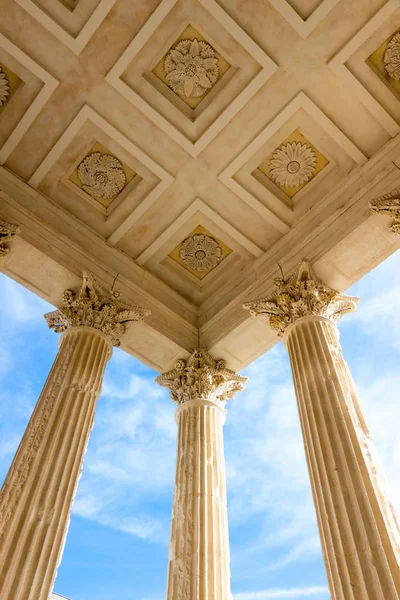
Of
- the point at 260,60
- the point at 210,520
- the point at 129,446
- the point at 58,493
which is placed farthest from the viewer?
the point at 129,446

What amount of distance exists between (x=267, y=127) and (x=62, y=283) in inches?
339

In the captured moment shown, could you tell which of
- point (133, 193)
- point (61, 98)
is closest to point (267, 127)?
point (133, 193)

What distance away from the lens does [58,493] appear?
11.8 metres

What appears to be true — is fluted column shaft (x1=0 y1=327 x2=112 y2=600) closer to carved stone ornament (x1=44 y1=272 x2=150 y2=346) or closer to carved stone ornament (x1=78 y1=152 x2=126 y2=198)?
carved stone ornament (x1=44 y1=272 x2=150 y2=346)

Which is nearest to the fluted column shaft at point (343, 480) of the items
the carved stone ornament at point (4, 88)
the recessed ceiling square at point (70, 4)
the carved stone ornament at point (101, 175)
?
the carved stone ornament at point (101, 175)

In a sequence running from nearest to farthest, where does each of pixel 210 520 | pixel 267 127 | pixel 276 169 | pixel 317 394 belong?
pixel 317 394 < pixel 210 520 < pixel 267 127 < pixel 276 169

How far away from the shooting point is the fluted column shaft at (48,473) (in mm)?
10320

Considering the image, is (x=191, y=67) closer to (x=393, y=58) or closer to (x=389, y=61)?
(x=389, y=61)

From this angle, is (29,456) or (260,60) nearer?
(29,456)

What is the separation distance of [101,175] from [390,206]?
9.82 metres

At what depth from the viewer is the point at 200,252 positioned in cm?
2005

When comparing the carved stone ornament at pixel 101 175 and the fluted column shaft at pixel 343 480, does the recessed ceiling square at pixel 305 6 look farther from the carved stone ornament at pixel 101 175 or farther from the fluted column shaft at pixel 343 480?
the fluted column shaft at pixel 343 480

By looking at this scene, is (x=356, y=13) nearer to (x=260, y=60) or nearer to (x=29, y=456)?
(x=260, y=60)

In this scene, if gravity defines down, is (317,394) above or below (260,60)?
below
